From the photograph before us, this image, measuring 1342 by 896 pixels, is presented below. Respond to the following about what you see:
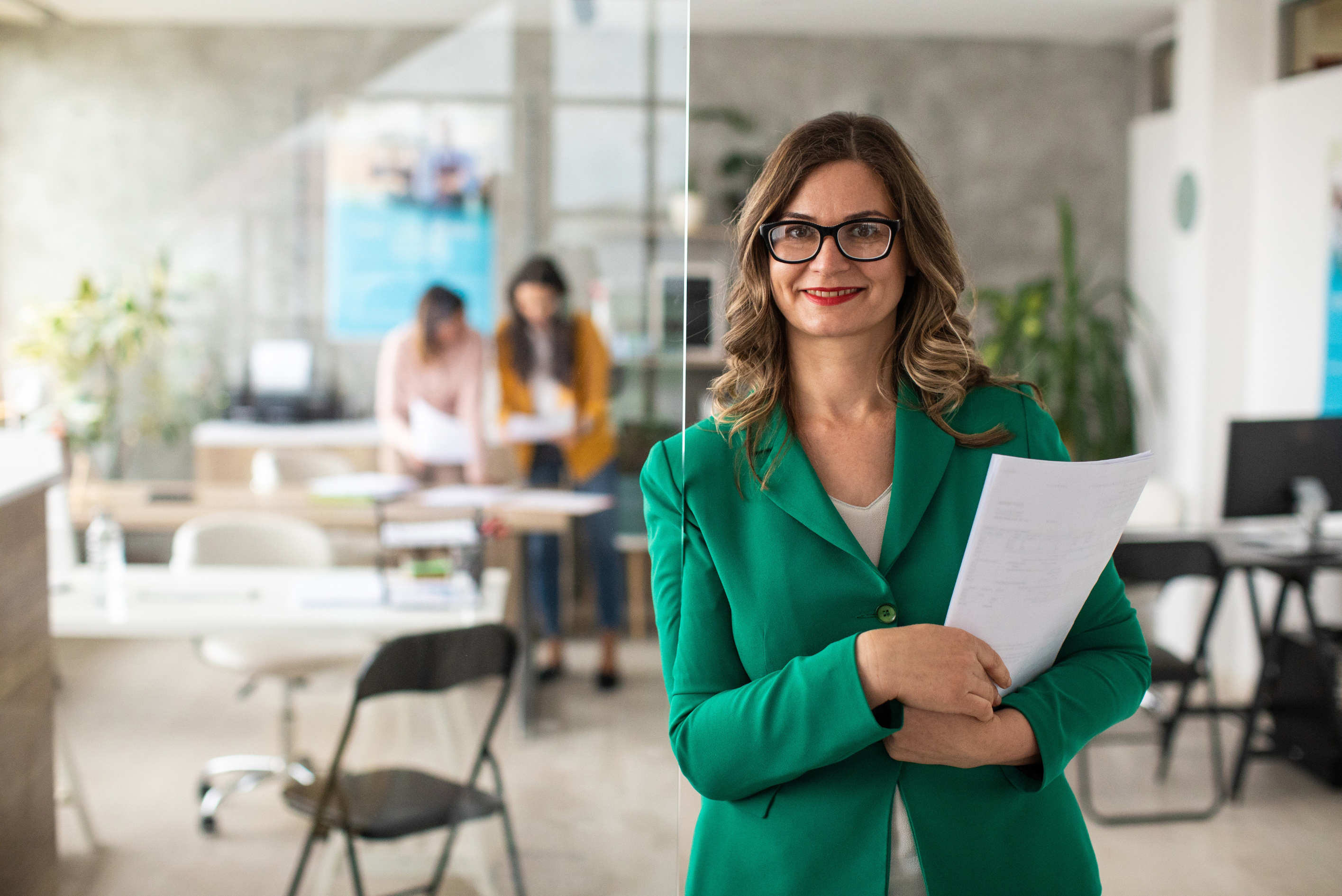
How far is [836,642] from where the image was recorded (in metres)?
0.85

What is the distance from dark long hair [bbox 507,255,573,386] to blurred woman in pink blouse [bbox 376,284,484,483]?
201 millimetres

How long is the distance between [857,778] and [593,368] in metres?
2.74

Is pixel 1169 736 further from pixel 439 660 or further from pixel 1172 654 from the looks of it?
pixel 439 660

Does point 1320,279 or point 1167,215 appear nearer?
point 1320,279

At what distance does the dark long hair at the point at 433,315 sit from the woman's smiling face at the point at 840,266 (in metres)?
3.31

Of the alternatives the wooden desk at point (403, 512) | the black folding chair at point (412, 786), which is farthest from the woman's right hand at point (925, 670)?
the wooden desk at point (403, 512)

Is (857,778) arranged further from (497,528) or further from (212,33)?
(212,33)

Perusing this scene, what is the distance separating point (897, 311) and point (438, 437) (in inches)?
119

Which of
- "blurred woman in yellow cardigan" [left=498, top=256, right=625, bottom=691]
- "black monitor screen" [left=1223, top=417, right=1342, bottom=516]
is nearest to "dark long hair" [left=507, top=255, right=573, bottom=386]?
"blurred woman in yellow cardigan" [left=498, top=256, right=625, bottom=691]

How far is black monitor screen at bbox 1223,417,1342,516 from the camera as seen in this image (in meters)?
3.38

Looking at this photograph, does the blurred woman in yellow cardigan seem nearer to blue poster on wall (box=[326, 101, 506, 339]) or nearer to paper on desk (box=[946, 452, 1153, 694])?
blue poster on wall (box=[326, 101, 506, 339])

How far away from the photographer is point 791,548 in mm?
891

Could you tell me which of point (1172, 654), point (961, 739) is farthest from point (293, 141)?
point (961, 739)

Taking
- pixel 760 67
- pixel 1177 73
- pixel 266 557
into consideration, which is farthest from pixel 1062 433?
pixel 266 557
